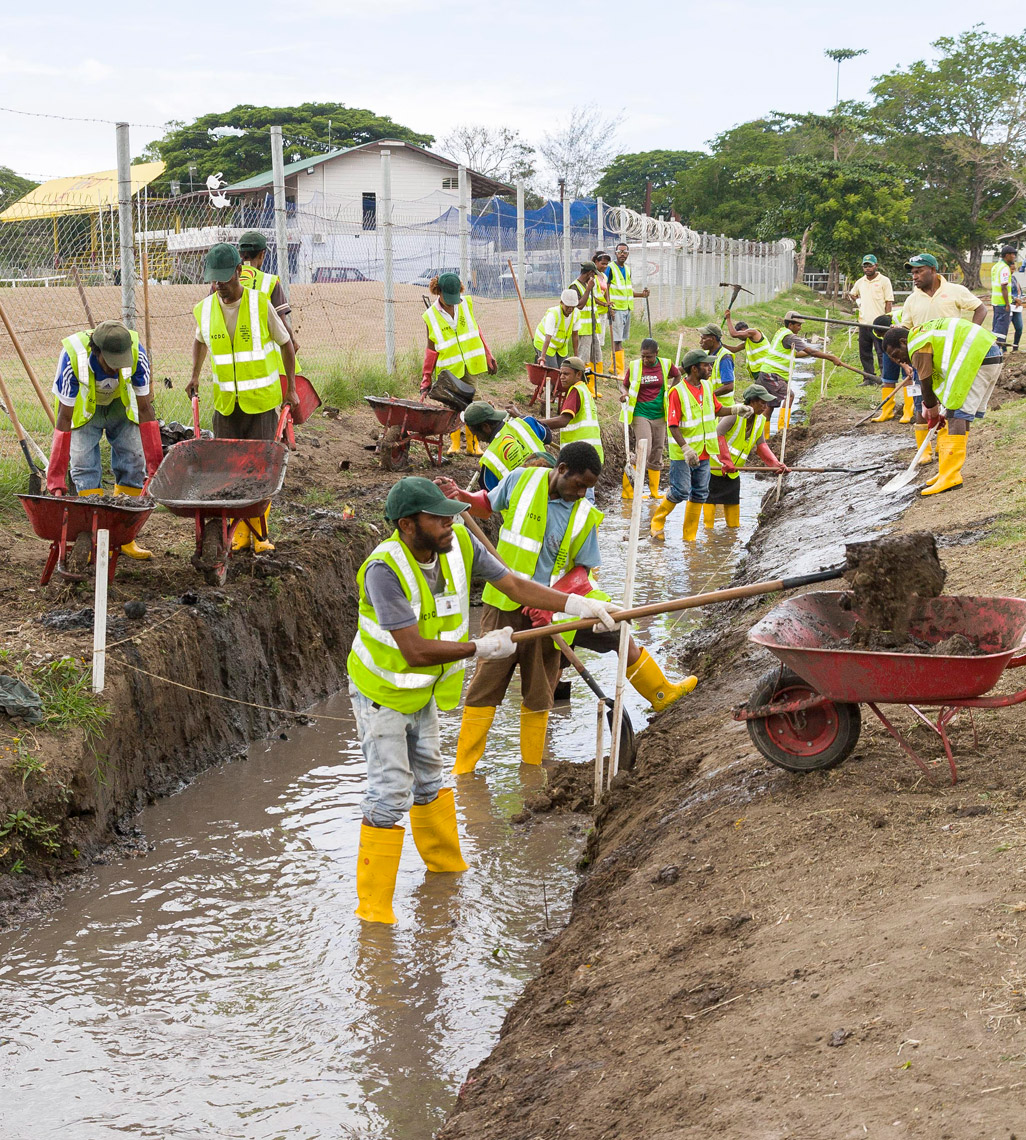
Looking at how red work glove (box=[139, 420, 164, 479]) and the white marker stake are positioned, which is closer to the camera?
the white marker stake

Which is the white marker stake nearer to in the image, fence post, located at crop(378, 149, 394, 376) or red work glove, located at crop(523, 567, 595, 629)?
red work glove, located at crop(523, 567, 595, 629)

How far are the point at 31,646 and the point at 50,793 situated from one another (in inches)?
43.6

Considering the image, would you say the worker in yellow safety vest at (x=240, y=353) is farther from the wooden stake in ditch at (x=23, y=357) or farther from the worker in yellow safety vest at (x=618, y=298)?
the worker in yellow safety vest at (x=618, y=298)

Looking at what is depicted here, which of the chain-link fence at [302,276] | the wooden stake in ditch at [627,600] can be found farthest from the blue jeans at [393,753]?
the chain-link fence at [302,276]

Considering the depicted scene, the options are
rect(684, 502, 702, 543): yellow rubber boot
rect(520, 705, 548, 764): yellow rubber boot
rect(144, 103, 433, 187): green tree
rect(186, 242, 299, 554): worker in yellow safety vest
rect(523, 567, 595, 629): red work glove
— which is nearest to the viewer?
rect(523, 567, 595, 629): red work glove

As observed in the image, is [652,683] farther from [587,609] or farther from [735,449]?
[735,449]

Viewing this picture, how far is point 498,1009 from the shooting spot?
4785 mm

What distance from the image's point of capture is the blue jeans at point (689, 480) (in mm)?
11805

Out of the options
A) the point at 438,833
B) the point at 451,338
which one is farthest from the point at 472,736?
the point at 451,338

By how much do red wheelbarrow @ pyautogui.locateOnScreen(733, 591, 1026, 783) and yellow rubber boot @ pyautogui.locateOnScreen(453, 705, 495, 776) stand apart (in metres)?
2.22

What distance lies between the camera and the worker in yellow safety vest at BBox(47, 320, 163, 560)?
7.31 m

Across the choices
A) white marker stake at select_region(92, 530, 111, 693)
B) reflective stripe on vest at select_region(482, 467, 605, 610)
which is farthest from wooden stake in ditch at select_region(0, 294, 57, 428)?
reflective stripe on vest at select_region(482, 467, 605, 610)

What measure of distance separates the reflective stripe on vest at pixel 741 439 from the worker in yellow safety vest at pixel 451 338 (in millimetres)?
2671

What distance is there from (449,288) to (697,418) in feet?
9.56
